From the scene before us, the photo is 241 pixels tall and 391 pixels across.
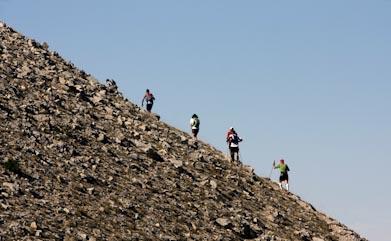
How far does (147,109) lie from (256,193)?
12.9 metres

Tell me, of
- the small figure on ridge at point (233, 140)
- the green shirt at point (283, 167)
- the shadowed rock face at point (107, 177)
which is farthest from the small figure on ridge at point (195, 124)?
the green shirt at point (283, 167)

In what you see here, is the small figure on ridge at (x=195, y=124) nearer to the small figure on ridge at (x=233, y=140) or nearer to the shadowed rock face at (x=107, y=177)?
the shadowed rock face at (x=107, y=177)

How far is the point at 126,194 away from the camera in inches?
1080

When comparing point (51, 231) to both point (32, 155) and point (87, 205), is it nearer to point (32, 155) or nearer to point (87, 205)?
point (87, 205)

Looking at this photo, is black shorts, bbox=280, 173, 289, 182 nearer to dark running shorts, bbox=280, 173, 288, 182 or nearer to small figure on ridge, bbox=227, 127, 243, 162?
dark running shorts, bbox=280, 173, 288, 182

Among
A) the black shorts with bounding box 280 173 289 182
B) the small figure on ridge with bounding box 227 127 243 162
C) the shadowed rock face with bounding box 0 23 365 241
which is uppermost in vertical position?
the small figure on ridge with bounding box 227 127 243 162

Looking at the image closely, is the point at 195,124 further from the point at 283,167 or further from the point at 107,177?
the point at 107,177

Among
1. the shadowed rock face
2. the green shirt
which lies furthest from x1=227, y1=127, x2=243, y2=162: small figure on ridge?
the green shirt

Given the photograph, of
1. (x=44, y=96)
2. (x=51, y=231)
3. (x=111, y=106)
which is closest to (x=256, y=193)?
(x=111, y=106)

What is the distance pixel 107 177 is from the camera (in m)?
28.4

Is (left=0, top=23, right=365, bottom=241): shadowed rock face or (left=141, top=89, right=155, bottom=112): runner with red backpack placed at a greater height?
(left=141, top=89, right=155, bottom=112): runner with red backpack

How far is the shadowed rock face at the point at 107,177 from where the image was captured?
2362 cm

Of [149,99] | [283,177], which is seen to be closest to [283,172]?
[283,177]

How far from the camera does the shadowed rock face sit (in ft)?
77.5
